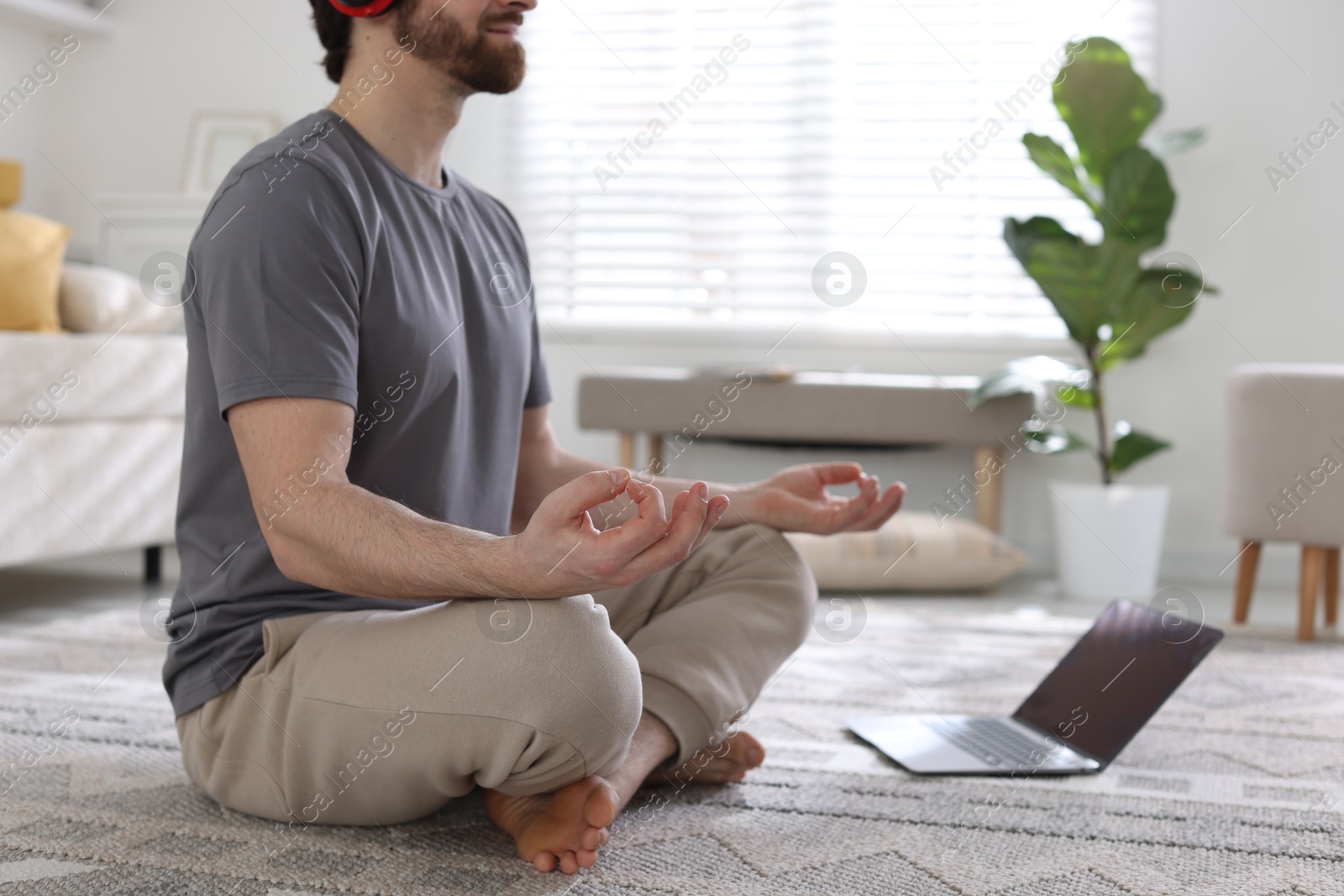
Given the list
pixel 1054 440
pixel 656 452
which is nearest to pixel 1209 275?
pixel 1054 440

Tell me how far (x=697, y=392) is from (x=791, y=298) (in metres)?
0.55

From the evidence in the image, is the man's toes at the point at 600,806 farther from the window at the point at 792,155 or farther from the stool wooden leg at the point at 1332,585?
the window at the point at 792,155

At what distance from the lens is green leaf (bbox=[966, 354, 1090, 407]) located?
8.78 ft

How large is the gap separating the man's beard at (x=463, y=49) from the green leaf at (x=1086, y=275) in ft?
5.79

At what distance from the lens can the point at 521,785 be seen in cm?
99

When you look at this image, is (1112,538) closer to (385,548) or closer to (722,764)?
(722,764)

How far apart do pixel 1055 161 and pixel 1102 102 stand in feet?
0.52

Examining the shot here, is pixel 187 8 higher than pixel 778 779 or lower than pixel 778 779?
higher

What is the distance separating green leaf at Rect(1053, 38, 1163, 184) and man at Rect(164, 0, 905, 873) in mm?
1781

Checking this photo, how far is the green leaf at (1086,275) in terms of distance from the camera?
105 inches

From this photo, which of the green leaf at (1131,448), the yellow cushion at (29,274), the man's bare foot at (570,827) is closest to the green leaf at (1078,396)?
the green leaf at (1131,448)

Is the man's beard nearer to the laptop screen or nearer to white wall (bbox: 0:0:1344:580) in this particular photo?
the laptop screen

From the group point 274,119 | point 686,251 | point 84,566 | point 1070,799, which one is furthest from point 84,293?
point 1070,799

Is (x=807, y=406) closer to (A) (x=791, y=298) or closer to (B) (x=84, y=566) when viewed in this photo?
(A) (x=791, y=298)
